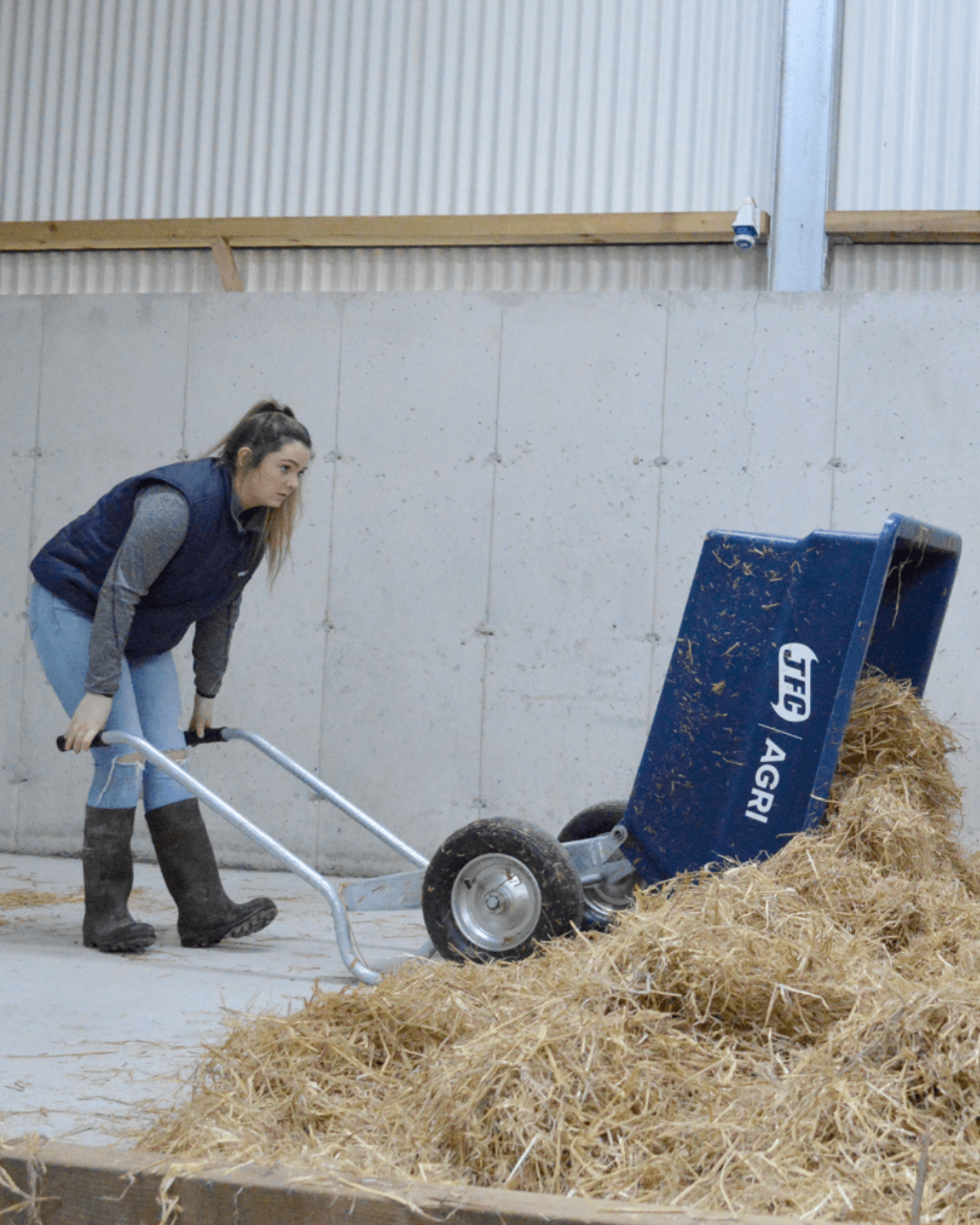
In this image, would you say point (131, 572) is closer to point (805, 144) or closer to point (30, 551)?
point (30, 551)

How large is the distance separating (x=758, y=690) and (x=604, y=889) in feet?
2.56

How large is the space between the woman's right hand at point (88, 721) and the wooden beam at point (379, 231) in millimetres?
3038

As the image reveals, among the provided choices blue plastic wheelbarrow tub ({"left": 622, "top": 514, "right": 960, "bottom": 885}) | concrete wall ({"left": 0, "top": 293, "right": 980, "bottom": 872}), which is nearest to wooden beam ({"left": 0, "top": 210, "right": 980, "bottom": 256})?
concrete wall ({"left": 0, "top": 293, "right": 980, "bottom": 872})

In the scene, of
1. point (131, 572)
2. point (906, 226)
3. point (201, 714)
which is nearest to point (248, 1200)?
point (131, 572)

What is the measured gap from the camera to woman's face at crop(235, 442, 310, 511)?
3.23 m

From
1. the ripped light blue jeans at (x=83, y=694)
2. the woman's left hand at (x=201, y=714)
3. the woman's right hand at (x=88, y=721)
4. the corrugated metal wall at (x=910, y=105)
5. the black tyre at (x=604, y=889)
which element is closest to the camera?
the woman's right hand at (x=88, y=721)

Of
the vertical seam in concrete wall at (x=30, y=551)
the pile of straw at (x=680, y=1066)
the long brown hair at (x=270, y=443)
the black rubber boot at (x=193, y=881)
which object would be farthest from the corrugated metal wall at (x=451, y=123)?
the pile of straw at (x=680, y=1066)

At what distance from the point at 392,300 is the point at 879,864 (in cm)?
323

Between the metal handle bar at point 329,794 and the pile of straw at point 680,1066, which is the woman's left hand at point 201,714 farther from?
the pile of straw at point 680,1066

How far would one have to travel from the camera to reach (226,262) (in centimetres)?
570

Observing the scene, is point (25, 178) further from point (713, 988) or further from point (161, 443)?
point (713, 988)

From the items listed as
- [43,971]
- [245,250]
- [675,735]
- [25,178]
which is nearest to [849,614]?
[675,735]

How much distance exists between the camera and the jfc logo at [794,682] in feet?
8.88

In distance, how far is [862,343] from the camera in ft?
15.2
